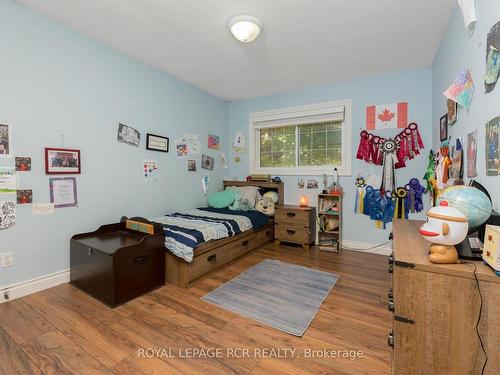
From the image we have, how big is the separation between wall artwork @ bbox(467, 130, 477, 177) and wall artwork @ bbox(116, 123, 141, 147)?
9.67 ft

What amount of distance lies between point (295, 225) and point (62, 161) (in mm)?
2691

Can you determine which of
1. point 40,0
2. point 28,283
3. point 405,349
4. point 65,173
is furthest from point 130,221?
point 405,349

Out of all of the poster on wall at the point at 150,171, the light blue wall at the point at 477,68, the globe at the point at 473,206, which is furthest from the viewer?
the poster on wall at the point at 150,171

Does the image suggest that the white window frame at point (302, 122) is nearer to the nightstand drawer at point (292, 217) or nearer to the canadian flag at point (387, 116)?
the canadian flag at point (387, 116)

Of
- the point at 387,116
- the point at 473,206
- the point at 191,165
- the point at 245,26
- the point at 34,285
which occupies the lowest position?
the point at 34,285

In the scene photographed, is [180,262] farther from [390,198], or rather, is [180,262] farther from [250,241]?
[390,198]

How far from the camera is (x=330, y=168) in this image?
3.47m

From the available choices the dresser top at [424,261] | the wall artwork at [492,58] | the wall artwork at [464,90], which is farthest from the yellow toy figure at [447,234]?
the wall artwork at [464,90]

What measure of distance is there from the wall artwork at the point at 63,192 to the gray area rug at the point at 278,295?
1510 millimetres

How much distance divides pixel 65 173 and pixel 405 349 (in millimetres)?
2693

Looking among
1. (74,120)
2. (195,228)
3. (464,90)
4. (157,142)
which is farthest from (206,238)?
(464,90)

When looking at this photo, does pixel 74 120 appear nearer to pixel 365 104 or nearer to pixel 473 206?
pixel 473 206

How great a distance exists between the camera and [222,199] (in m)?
3.65

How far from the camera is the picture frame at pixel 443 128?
84.2 inches
